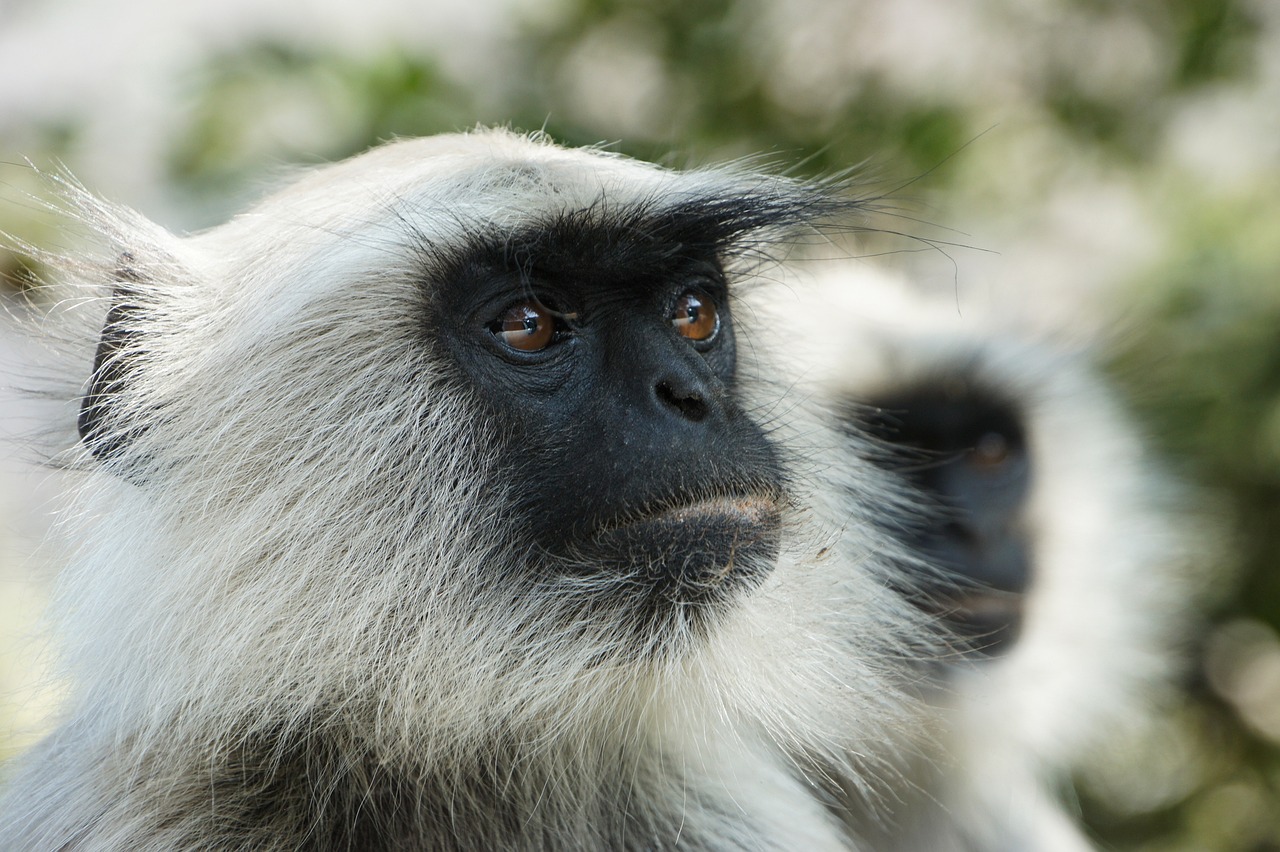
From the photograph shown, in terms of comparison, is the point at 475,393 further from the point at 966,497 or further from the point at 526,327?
the point at 966,497

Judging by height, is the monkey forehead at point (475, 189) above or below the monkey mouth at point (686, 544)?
above

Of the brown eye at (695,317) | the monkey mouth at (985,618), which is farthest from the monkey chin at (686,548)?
the monkey mouth at (985,618)

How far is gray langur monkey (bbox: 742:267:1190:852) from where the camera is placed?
11.2 ft

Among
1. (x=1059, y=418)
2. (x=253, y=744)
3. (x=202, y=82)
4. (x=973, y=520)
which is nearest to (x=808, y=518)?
(x=253, y=744)

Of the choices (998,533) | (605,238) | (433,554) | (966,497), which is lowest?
(998,533)

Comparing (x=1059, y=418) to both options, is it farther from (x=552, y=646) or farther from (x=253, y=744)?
(x=253, y=744)

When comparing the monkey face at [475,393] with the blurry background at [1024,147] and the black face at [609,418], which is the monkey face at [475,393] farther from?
the blurry background at [1024,147]

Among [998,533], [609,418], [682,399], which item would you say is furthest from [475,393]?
[998,533]

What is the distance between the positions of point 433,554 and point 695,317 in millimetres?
781

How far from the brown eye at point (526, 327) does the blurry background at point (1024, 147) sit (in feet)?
6.17

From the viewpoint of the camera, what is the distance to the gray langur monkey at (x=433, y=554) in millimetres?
2203

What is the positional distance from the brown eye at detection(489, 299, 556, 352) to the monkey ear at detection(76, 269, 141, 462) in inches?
28.3

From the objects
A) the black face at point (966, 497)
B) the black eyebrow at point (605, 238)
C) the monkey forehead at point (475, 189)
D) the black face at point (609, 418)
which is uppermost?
the monkey forehead at point (475, 189)

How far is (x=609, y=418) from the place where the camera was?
2201 mm
